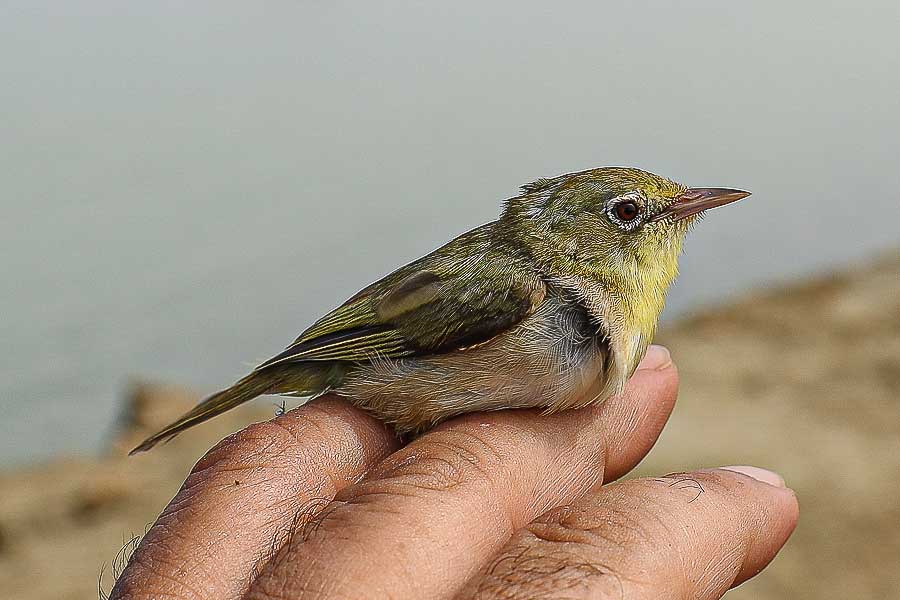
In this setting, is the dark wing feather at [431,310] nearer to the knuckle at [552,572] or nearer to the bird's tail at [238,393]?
the bird's tail at [238,393]

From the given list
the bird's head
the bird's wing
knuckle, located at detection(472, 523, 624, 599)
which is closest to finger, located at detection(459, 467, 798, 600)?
knuckle, located at detection(472, 523, 624, 599)

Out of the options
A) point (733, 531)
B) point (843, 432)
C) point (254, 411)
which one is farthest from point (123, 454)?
point (733, 531)

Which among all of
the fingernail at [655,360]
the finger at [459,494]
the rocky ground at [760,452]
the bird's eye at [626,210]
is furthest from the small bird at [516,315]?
the rocky ground at [760,452]

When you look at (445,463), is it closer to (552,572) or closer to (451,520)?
(451,520)

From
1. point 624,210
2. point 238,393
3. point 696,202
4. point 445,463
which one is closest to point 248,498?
point 445,463

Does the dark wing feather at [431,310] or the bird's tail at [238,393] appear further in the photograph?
the bird's tail at [238,393]

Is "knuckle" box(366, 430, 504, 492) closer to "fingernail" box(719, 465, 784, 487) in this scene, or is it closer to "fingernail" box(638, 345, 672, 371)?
"fingernail" box(719, 465, 784, 487)
